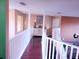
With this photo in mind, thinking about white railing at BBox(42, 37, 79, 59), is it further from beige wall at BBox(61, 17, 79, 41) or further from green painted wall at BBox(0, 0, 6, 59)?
beige wall at BBox(61, 17, 79, 41)

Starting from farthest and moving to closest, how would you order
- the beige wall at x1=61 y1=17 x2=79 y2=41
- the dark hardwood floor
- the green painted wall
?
the beige wall at x1=61 y1=17 x2=79 y2=41, the dark hardwood floor, the green painted wall

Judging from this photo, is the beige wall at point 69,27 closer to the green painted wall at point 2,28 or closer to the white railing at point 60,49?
the white railing at point 60,49

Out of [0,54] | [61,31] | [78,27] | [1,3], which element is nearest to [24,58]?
[0,54]

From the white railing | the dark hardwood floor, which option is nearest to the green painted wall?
the white railing

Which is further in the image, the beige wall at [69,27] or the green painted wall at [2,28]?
the beige wall at [69,27]

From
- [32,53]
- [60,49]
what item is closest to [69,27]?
[32,53]

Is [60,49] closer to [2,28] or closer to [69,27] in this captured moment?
[2,28]

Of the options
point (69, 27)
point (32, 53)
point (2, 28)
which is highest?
point (2, 28)

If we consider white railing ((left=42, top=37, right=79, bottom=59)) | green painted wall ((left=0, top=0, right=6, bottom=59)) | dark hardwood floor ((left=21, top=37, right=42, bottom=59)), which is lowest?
dark hardwood floor ((left=21, top=37, right=42, bottom=59))

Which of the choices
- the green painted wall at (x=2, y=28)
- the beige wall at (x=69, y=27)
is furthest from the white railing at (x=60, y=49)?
the beige wall at (x=69, y=27)

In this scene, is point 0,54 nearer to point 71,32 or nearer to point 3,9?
point 3,9

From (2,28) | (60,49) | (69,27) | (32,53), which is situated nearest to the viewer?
(2,28)

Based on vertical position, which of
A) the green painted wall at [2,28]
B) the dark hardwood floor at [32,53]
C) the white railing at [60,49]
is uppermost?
the green painted wall at [2,28]

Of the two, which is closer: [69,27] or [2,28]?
[2,28]
